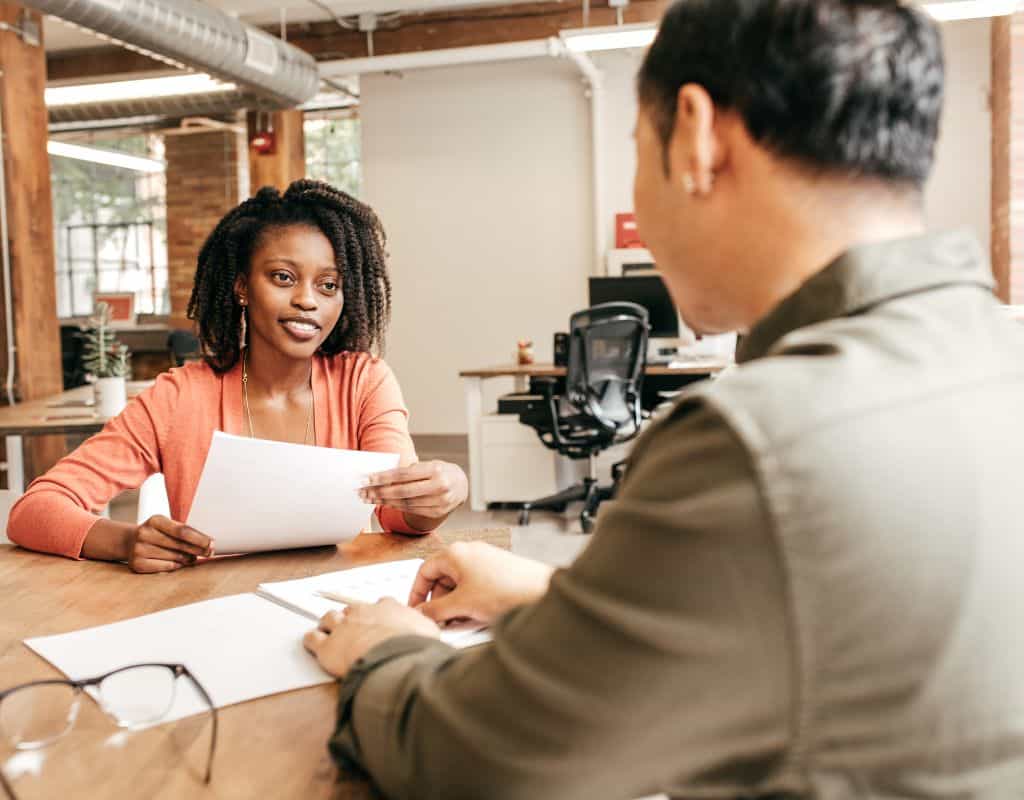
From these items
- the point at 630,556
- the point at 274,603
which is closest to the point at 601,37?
the point at 274,603

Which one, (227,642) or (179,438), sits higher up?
(179,438)

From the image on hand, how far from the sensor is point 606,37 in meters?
5.99

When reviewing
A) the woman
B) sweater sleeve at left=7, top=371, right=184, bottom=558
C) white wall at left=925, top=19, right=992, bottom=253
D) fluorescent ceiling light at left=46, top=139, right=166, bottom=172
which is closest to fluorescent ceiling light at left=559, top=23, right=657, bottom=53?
white wall at left=925, top=19, right=992, bottom=253

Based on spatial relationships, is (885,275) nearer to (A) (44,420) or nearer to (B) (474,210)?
(A) (44,420)

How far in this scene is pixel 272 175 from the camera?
335 inches

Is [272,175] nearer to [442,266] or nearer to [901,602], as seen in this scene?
[442,266]

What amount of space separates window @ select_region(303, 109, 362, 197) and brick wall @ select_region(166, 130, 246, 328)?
0.96 metres

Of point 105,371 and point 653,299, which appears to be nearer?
point 105,371

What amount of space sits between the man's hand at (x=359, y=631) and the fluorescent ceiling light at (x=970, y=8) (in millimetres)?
5336

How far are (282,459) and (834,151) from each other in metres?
0.97

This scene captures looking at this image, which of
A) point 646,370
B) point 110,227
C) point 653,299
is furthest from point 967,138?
point 110,227

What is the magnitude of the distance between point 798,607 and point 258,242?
5.59ft

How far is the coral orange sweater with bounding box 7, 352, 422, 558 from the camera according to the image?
157 centimetres

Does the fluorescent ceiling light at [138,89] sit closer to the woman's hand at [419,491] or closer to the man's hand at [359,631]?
the woman's hand at [419,491]
